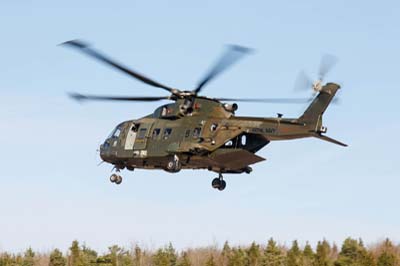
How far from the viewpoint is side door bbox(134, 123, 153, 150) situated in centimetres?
5606

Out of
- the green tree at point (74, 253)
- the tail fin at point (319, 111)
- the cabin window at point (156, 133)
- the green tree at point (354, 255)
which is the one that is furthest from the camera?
the green tree at point (74, 253)

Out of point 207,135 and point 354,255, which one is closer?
point 207,135

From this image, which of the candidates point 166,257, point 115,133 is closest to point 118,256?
point 166,257

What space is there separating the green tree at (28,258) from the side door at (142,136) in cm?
7937

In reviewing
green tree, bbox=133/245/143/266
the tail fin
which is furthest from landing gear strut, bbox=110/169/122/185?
green tree, bbox=133/245/143/266

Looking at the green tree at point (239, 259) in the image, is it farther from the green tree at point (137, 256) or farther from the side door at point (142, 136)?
the side door at point (142, 136)

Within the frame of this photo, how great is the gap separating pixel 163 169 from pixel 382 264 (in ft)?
131

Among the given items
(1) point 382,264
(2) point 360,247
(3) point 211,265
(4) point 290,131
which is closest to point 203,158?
(4) point 290,131

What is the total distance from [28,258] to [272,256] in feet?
145

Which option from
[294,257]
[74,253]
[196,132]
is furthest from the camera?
[74,253]

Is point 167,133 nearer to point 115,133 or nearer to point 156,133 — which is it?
point 156,133

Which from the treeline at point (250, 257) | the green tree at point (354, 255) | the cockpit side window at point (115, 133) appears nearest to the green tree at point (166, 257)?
the treeline at point (250, 257)

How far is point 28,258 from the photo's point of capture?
140 metres

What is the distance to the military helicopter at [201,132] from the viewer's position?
5044 cm
